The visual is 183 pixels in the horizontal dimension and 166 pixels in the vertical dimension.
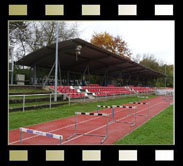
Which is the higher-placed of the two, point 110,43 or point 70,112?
point 110,43

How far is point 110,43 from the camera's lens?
151 feet

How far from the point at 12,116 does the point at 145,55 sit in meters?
54.0

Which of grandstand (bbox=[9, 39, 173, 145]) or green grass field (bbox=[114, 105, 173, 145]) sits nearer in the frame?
green grass field (bbox=[114, 105, 173, 145])

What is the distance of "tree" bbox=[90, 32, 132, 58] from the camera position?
1772 inches

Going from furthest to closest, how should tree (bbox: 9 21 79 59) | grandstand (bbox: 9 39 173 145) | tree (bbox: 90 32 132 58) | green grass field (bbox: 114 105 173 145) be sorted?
tree (bbox: 90 32 132 58)
tree (bbox: 9 21 79 59)
grandstand (bbox: 9 39 173 145)
green grass field (bbox: 114 105 173 145)

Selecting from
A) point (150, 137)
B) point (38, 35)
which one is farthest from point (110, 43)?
point (150, 137)

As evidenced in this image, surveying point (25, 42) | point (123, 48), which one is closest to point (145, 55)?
point (123, 48)

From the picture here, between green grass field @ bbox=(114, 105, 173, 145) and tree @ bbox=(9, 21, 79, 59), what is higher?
tree @ bbox=(9, 21, 79, 59)

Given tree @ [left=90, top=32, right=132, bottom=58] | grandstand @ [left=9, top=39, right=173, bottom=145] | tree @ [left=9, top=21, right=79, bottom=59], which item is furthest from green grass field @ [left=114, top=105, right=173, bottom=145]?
tree @ [left=90, top=32, right=132, bottom=58]

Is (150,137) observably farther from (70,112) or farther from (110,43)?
(110,43)

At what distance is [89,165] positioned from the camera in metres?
2.88

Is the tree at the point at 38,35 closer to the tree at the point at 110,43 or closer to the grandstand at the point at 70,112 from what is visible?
the grandstand at the point at 70,112

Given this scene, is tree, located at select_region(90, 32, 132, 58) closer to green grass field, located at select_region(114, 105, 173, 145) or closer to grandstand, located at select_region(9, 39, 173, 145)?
grandstand, located at select_region(9, 39, 173, 145)
